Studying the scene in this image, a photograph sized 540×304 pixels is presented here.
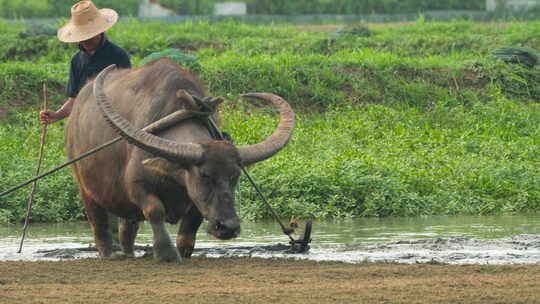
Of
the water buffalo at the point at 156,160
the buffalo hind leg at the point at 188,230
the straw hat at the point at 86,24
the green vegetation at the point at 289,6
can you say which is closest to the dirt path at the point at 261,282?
the buffalo hind leg at the point at 188,230

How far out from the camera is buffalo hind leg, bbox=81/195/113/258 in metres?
8.10

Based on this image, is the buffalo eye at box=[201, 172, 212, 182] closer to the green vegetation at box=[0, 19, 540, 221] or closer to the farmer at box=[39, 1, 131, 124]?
the farmer at box=[39, 1, 131, 124]

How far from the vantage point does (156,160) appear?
6.93 metres

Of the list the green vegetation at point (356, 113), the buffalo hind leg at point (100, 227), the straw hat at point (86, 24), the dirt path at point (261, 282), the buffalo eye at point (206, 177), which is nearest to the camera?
the dirt path at point (261, 282)

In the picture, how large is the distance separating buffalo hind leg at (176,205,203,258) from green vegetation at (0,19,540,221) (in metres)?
3.24

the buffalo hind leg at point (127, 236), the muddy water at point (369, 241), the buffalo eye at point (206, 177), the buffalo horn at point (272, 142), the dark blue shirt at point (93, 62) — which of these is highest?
the dark blue shirt at point (93, 62)

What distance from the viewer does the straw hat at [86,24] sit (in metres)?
8.47

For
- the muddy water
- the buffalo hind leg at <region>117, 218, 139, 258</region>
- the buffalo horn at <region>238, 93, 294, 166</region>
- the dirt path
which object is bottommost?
the muddy water

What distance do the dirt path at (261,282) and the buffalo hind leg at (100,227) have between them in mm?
763

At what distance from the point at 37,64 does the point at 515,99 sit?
7.43 metres

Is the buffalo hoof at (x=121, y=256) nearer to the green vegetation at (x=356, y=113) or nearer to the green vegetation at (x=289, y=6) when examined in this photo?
the green vegetation at (x=356, y=113)

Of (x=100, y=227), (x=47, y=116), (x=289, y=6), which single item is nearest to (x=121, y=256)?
(x=100, y=227)

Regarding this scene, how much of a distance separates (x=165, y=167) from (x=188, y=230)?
0.66 meters

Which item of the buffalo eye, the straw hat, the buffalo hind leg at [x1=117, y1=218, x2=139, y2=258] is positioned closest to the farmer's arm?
the straw hat
